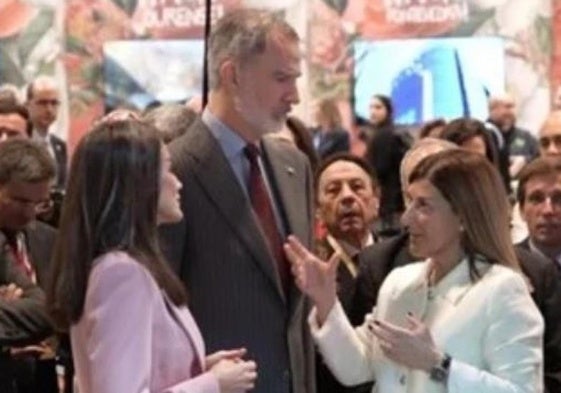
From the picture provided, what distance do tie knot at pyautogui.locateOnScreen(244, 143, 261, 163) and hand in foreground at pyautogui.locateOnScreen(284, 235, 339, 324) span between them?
0.69 ft

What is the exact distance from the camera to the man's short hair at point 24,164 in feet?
13.5

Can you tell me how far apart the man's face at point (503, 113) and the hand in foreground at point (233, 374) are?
25.5 ft

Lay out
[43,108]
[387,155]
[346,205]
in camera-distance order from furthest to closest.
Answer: [387,155] → [43,108] → [346,205]

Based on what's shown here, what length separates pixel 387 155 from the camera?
9.05 meters

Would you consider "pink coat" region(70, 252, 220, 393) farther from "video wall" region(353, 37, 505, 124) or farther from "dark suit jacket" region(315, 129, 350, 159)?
"video wall" region(353, 37, 505, 124)

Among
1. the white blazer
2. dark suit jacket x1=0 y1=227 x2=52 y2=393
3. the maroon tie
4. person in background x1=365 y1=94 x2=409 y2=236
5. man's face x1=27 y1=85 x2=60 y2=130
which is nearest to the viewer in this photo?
the white blazer

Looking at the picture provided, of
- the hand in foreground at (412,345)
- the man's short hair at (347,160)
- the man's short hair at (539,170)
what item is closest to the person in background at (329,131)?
the man's short hair at (347,160)

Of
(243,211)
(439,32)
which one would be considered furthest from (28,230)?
(439,32)

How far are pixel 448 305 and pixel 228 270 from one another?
48cm

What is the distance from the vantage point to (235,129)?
3.11 m

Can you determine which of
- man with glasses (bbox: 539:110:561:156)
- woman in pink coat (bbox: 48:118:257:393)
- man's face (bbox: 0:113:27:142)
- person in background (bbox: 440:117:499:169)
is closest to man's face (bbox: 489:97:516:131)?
man with glasses (bbox: 539:110:561:156)

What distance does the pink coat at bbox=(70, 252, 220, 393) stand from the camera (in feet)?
7.67

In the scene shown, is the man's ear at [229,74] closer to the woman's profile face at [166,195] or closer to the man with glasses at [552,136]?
the woman's profile face at [166,195]

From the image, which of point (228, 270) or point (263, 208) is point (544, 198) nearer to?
point (263, 208)
